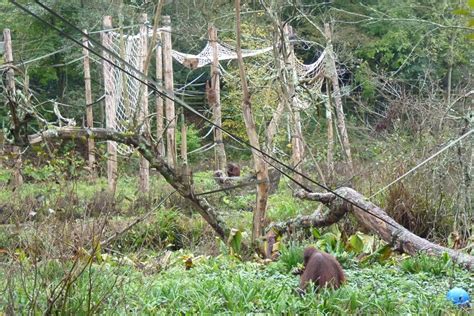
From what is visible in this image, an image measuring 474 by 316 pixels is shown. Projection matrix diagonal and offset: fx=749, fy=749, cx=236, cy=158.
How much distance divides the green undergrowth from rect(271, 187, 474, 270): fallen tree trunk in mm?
Answer: 424

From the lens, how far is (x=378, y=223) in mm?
6719

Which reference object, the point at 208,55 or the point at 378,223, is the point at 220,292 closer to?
the point at 378,223

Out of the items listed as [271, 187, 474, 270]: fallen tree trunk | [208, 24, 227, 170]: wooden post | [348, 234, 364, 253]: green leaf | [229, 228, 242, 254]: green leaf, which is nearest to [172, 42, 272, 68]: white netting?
[208, 24, 227, 170]: wooden post

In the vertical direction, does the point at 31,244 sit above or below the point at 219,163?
above

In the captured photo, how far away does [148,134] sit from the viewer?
677cm

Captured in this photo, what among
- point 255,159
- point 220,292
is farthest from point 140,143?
point 220,292

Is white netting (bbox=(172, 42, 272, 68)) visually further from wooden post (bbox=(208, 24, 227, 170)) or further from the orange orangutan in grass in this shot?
the orange orangutan in grass

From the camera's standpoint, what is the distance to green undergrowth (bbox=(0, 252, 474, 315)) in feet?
14.2

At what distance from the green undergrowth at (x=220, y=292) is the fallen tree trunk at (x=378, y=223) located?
16.7 inches

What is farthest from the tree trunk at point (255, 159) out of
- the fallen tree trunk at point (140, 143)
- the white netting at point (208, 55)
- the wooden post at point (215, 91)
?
the white netting at point (208, 55)

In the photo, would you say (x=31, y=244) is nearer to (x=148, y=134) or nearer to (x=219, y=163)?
(x=148, y=134)

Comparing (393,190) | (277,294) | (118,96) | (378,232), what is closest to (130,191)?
(118,96)

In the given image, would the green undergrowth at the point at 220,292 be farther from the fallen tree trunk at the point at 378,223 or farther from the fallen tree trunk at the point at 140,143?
the fallen tree trunk at the point at 140,143

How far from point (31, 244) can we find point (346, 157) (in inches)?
293
